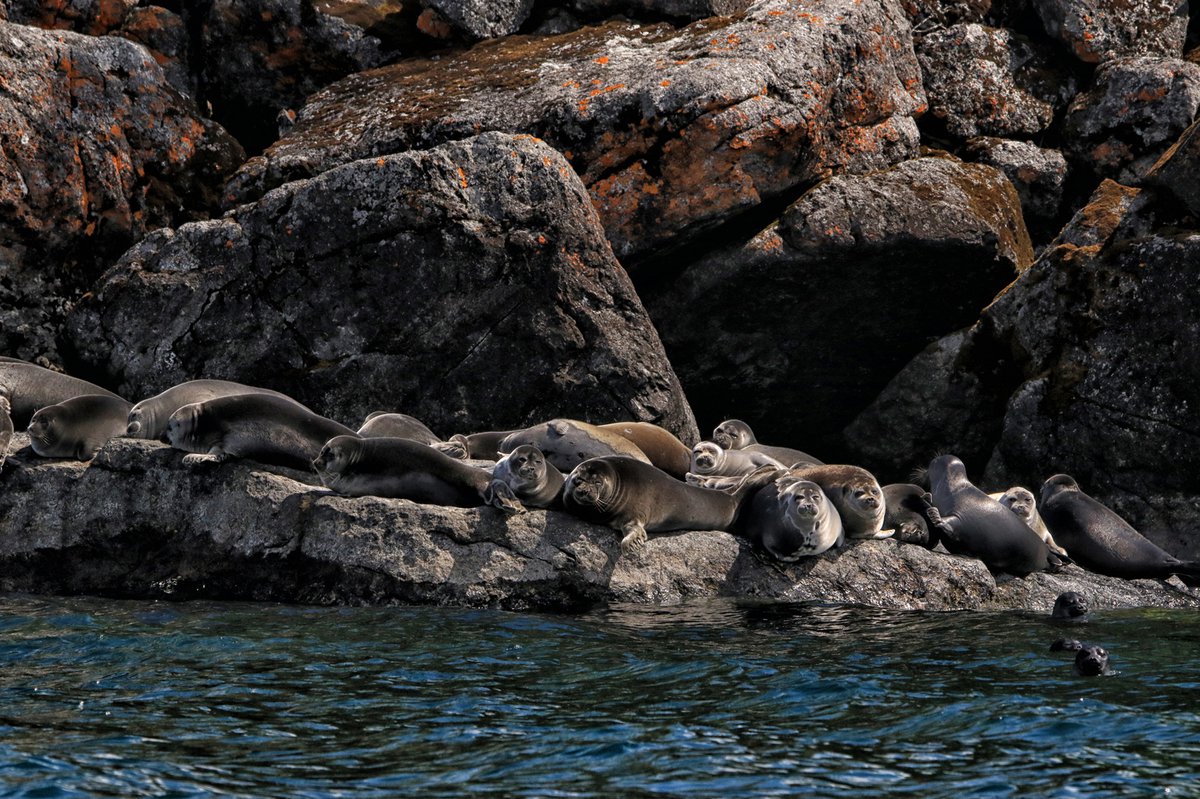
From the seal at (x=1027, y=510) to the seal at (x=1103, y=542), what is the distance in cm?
15

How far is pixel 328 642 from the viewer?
7094 millimetres

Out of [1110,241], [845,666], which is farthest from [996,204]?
[845,666]

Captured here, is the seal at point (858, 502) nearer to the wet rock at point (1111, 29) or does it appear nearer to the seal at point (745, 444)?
the seal at point (745, 444)

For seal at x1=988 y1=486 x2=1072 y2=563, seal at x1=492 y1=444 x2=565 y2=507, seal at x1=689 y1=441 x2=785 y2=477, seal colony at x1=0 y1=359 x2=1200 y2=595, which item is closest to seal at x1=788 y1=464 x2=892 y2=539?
seal colony at x1=0 y1=359 x2=1200 y2=595

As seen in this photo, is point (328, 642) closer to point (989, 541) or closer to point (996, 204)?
point (989, 541)

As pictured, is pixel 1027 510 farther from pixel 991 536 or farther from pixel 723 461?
pixel 723 461

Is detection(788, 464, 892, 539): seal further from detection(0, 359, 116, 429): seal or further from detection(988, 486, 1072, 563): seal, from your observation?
detection(0, 359, 116, 429): seal

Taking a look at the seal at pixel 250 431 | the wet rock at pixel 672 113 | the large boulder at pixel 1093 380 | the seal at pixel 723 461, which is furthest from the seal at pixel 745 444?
the seal at pixel 250 431

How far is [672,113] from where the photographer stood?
13102 millimetres

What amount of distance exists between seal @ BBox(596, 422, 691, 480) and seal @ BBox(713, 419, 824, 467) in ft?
3.92

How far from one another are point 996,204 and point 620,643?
→ 8506mm

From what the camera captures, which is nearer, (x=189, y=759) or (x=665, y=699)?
(x=189, y=759)

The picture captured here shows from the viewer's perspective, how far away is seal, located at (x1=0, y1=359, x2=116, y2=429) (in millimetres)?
10703

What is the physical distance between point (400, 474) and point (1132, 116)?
10154 mm
